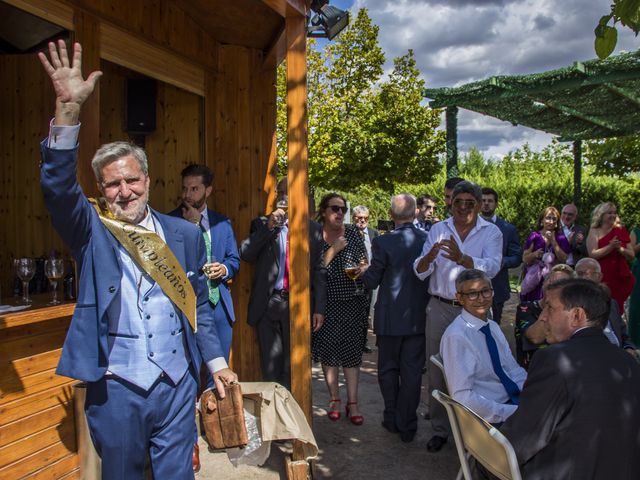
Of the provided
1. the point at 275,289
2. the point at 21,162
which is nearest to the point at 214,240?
the point at 275,289

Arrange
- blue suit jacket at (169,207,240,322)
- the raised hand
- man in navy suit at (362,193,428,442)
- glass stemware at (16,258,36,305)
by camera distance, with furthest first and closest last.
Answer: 1. man in navy suit at (362,193,428,442)
2. blue suit jacket at (169,207,240,322)
3. glass stemware at (16,258,36,305)
4. the raised hand

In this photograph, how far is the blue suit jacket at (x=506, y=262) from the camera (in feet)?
16.8

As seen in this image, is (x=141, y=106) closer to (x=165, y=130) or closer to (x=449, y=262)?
(x=165, y=130)

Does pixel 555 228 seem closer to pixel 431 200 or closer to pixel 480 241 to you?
pixel 431 200

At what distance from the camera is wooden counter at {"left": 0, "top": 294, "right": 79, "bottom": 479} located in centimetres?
290

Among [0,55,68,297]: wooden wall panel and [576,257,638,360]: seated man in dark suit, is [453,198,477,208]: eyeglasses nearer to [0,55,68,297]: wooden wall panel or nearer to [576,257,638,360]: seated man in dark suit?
[576,257,638,360]: seated man in dark suit

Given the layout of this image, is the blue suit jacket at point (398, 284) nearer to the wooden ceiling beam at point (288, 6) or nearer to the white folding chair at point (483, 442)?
the white folding chair at point (483, 442)

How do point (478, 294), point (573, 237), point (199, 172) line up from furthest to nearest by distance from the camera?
point (573, 237) → point (199, 172) → point (478, 294)

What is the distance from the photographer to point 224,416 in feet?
8.42

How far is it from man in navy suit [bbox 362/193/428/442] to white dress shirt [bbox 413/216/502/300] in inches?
6.2

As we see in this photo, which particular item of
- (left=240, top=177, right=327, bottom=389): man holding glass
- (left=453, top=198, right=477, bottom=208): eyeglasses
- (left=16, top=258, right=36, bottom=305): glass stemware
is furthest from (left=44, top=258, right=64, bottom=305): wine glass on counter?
(left=453, top=198, right=477, bottom=208): eyeglasses

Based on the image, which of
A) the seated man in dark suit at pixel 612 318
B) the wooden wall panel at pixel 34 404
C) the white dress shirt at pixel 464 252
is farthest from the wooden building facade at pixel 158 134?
the seated man in dark suit at pixel 612 318

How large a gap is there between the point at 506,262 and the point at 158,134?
337 centimetres

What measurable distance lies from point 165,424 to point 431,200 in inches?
224
